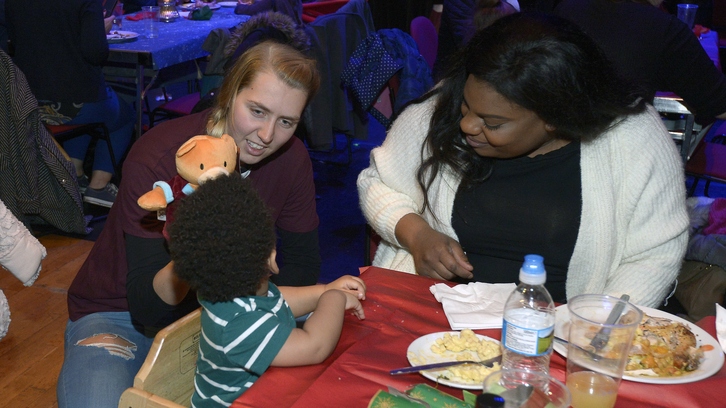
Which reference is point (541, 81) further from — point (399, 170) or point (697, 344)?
point (697, 344)

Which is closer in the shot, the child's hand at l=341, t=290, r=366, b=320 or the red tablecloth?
the red tablecloth

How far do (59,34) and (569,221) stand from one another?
3.16 metres

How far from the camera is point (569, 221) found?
157 cm

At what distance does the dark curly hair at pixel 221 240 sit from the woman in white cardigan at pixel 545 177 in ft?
2.09

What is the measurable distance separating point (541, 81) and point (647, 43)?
4.74ft

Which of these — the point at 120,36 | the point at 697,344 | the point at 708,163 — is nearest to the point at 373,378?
the point at 697,344

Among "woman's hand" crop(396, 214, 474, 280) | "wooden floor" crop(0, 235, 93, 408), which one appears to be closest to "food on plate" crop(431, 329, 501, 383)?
"woman's hand" crop(396, 214, 474, 280)

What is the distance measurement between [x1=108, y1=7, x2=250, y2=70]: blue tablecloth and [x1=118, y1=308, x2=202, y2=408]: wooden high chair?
2882mm

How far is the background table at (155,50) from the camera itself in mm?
3686

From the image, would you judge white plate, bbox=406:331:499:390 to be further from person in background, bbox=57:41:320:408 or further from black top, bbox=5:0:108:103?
black top, bbox=5:0:108:103

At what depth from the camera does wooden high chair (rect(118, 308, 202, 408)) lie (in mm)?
1100

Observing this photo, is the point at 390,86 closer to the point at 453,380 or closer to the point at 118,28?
the point at 118,28

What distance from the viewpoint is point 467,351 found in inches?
44.1

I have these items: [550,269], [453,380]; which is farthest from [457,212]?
[453,380]
